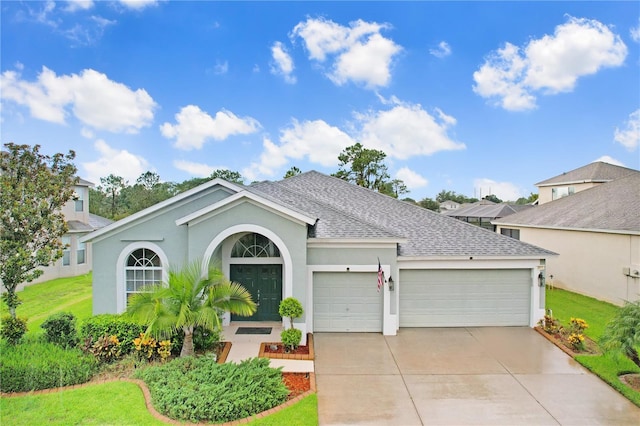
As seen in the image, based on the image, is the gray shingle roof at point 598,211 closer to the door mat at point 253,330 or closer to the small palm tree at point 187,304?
the door mat at point 253,330

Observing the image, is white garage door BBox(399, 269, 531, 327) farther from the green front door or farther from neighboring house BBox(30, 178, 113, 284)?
neighboring house BBox(30, 178, 113, 284)

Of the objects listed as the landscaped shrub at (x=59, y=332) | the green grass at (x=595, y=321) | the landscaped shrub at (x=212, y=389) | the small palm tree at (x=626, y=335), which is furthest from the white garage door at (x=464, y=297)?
the landscaped shrub at (x=59, y=332)

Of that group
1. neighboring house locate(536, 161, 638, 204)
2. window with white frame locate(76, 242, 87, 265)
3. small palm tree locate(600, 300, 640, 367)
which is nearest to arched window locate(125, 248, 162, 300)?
small palm tree locate(600, 300, 640, 367)

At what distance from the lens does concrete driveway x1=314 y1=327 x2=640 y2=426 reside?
746cm

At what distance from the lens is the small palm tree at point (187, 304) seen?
8.93m

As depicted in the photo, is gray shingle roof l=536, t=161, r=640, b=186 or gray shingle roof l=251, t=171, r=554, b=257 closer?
gray shingle roof l=251, t=171, r=554, b=257

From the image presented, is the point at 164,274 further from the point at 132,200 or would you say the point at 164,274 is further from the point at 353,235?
the point at 132,200

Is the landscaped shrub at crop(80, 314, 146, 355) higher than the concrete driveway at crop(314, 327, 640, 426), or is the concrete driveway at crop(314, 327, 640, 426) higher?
the landscaped shrub at crop(80, 314, 146, 355)

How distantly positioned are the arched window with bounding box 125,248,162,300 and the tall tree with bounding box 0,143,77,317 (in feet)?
8.17

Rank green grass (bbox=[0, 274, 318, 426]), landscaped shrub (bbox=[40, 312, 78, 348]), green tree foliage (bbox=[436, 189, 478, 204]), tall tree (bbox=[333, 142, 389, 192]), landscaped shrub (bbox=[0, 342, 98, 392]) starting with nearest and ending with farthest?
green grass (bbox=[0, 274, 318, 426])
landscaped shrub (bbox=[0, 342, 98, 392])
landscaped shrub (bbox=[40, 312, 78, 348])
tall tree (bbox=[333, 142, 389, 192])
green tree foliage (bbox=[436, 189, 478, 204])

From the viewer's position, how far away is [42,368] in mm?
8398

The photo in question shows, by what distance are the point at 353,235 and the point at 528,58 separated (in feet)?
50.0

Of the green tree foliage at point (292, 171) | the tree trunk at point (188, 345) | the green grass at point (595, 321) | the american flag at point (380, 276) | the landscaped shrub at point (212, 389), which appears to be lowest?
the green grass at point (595, 321)

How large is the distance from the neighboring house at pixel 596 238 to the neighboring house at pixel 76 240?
29.9 meters
